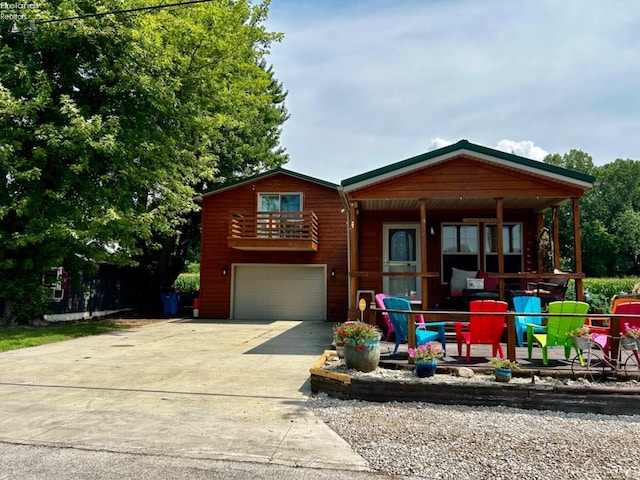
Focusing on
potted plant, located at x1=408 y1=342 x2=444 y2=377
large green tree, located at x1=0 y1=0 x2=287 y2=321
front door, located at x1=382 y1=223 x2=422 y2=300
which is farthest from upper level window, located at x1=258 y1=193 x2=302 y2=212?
potted plant, located at x1=408 y1=342 x2=444 y2=377

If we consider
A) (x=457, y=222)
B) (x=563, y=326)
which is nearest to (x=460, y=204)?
(x=457, y=222)

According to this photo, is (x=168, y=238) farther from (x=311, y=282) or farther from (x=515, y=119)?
(x=515, y=119)

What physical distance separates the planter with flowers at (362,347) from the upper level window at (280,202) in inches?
398

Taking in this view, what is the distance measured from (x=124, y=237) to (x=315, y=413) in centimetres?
938

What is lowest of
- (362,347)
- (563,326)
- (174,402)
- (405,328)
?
(174,402)

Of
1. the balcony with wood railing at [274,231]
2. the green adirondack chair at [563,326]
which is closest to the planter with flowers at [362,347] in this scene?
the green adirondack chair at [563,326]

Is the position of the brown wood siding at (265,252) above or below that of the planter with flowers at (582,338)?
above

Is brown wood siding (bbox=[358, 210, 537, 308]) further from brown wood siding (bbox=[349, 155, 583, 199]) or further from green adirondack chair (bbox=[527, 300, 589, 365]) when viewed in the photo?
green adirondack chair (bbox=[527, 300, 589, 365])

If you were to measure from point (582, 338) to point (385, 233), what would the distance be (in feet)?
21.5

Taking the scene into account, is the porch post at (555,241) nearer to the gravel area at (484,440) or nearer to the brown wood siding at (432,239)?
the brown wood siding at (432,239)

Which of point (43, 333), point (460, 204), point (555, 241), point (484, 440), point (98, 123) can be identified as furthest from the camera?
point (43, 333)

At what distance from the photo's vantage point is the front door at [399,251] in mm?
10984

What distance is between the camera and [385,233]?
1127 cm

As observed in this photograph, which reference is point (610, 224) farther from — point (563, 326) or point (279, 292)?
point (563, 326)
